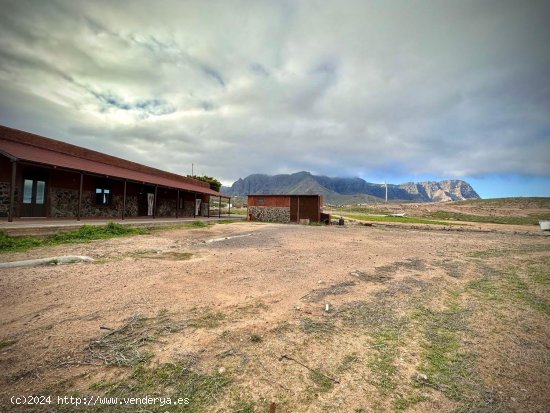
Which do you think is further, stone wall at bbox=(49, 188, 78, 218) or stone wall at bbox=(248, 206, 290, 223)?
stone wall at bbox=(248, 206, 290, 223)

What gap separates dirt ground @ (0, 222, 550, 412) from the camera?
298 centimetres

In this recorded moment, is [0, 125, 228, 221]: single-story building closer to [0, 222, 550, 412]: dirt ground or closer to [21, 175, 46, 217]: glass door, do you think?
[21, 175, 46, 217]: glass door

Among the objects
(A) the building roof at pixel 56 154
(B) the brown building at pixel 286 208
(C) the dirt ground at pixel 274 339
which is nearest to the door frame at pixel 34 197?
(A) the building roof at pixel 56 154

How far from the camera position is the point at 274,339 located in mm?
4133

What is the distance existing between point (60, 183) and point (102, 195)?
3.24 m

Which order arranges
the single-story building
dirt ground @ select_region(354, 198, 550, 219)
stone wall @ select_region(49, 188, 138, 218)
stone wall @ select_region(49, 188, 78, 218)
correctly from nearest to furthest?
the single-story building, stone wall @ select_region(49, 188, 78, 218), stone wall @ select_region(49, 188, 138, 218), dirt ground @ select_region(354, 198, 550, 219)

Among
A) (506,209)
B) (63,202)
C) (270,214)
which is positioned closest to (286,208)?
(270,214)

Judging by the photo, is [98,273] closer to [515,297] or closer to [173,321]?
[173,321]

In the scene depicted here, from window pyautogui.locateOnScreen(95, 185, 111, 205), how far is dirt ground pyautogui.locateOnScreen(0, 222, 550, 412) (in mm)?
14643

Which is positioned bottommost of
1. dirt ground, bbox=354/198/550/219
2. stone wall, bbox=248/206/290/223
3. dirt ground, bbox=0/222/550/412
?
dirt ground, bbox=0/222/550/412

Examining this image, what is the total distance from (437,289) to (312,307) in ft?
14.5

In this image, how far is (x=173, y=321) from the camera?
4.59 m

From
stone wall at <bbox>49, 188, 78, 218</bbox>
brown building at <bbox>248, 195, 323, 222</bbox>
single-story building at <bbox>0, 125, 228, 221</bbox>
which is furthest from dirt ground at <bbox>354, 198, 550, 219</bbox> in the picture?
stone wall at <bbox>49, 188, 78, 218</bbox>

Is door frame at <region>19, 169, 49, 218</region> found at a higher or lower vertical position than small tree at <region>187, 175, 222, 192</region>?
lower
